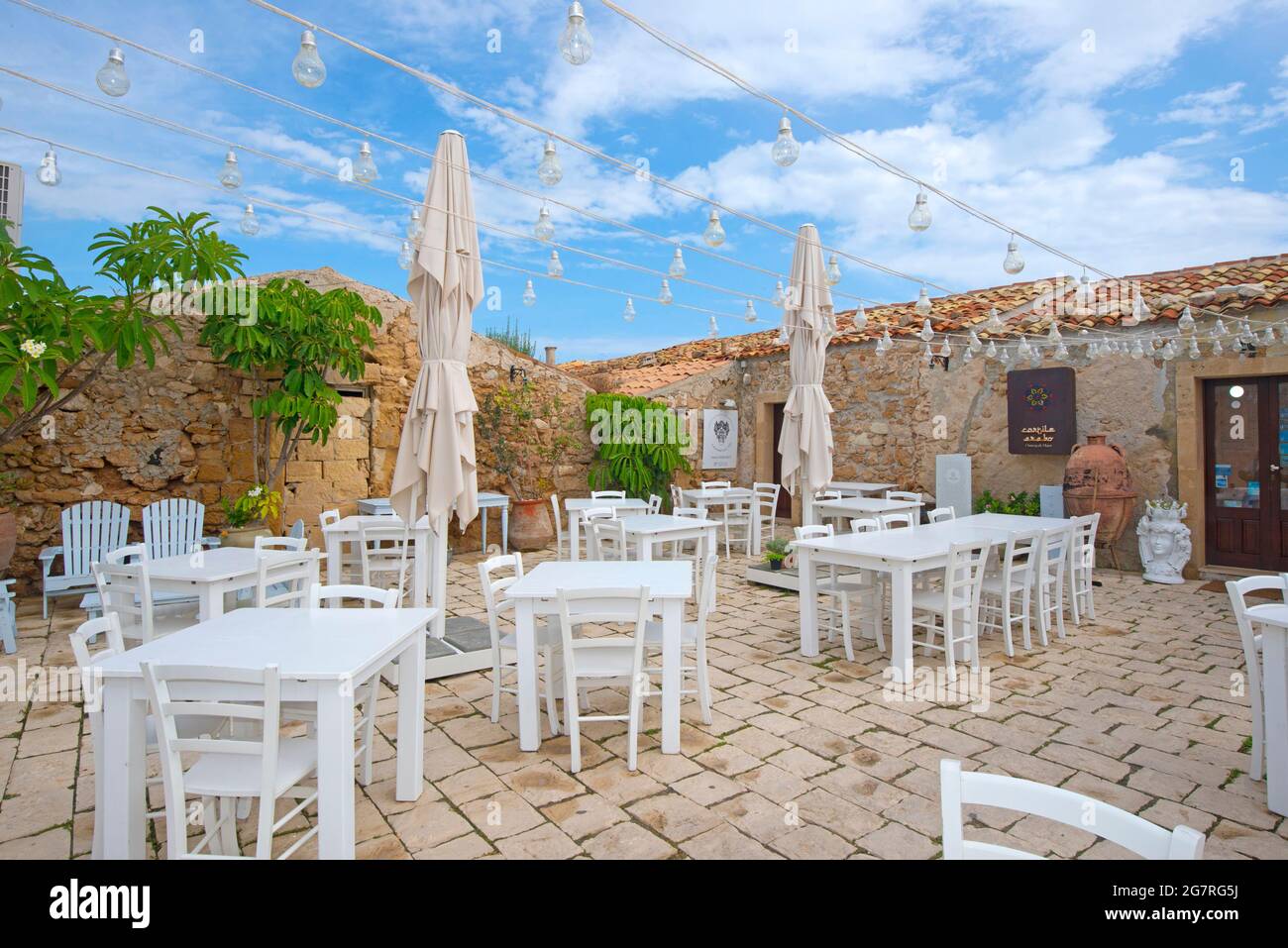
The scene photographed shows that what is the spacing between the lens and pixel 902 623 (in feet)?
13.2

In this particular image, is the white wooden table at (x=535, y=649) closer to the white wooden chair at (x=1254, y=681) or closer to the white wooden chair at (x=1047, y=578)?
the white wooden chair at (x=1254, y=681)

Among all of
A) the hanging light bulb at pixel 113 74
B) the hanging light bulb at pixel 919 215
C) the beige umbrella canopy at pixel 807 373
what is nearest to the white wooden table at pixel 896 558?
the beige umbrella canopy at pixel 807 373

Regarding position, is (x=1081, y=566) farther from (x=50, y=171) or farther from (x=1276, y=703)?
(x=50, y=171)

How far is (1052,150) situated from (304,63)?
220 inches

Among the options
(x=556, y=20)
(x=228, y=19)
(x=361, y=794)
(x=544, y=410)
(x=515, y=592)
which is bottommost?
(x=361, y=794)

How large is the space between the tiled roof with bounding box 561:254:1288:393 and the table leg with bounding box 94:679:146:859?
6999mm

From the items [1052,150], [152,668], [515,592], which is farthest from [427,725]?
[1052,150]

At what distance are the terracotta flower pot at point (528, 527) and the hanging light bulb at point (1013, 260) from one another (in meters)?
6.15

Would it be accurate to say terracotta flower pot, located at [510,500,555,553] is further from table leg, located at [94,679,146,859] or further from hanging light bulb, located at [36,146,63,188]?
table leg, located at [94,679,146,859]

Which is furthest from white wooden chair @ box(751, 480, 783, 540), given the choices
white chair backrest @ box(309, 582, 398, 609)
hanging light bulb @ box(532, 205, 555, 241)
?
white chair backrest @ box(309, 582, 398, 609)

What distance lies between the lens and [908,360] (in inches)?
377

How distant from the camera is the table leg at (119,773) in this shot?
2.07 metres

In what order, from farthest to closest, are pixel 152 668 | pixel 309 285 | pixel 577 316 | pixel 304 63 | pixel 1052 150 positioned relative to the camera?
1. pixel 577 316
2. pixel 309 285
3. pixel 1052 150
4. pixel 304 63
5. pixel 152 668

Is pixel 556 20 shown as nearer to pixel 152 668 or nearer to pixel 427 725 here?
pixel 152 668
